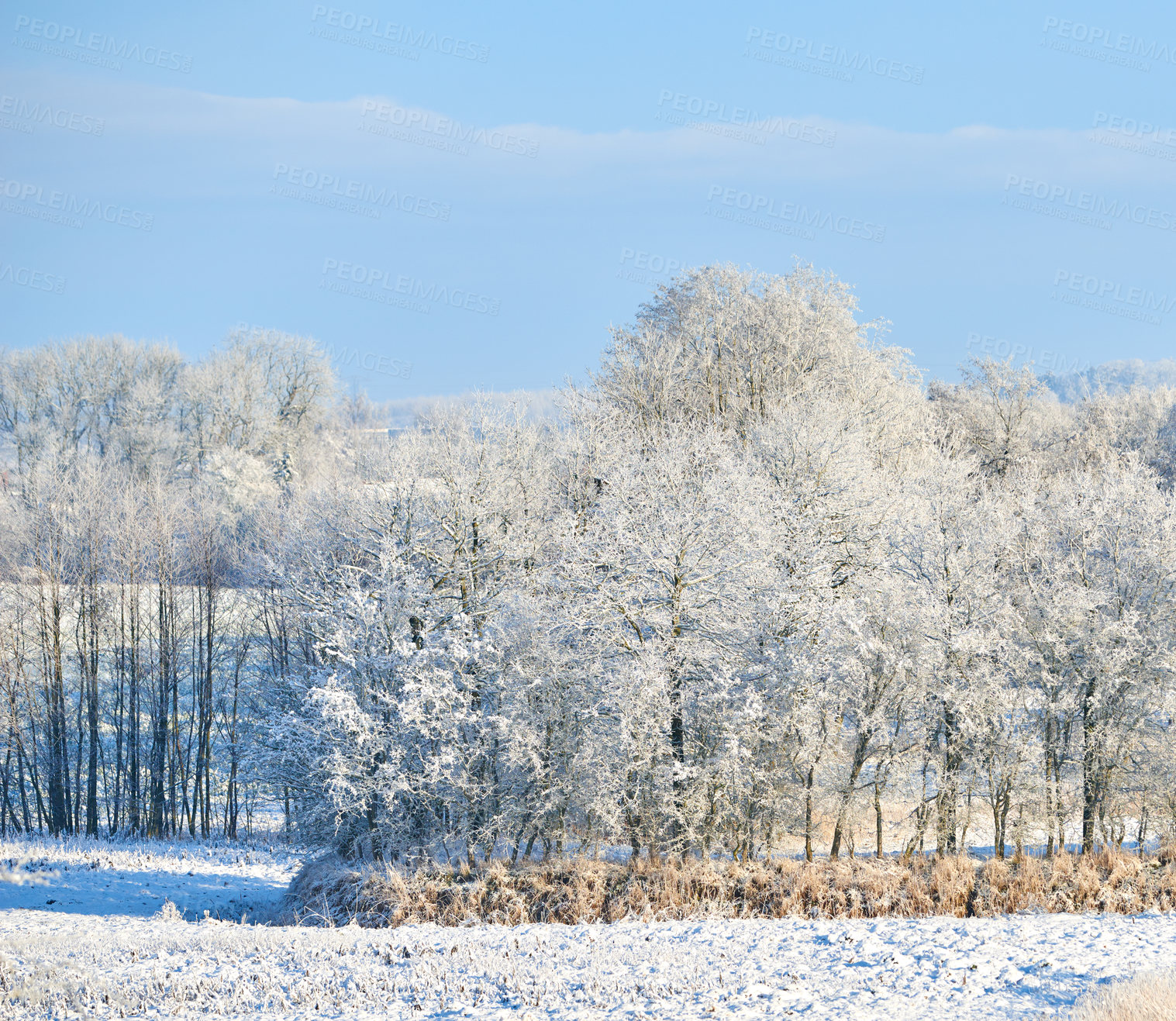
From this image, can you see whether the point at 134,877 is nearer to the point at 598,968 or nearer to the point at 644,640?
the point at 644,640

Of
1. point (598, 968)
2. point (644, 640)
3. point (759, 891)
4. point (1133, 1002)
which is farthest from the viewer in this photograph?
point (644, 640)

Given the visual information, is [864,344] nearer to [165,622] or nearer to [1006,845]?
[1006,845]

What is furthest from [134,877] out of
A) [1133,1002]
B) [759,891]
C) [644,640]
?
[1133,1002]

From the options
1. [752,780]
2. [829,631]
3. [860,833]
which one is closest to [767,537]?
[829,631]

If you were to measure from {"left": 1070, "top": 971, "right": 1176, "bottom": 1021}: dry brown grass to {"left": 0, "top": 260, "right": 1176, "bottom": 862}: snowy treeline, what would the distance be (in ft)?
29.6

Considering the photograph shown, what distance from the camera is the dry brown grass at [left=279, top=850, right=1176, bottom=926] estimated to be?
14.5m

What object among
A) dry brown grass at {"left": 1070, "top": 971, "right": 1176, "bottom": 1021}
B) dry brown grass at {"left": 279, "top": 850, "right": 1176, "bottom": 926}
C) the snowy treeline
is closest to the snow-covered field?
dry brown grass at {"left": 1070, "top": 971, "right": 1176, "bottom": 1021}

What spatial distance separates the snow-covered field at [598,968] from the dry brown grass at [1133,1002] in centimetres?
34

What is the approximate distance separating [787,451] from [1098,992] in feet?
68.0

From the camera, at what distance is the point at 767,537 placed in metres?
22.8

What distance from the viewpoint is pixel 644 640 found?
2075 cm

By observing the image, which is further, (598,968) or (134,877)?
(134,877)

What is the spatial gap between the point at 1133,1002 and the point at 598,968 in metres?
6.05

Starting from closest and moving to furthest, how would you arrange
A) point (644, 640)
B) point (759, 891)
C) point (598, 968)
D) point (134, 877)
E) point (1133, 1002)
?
point (1133, 1002)
point (598, 968)
point (759, 891)
point (644, 640)
point (134, 877)
